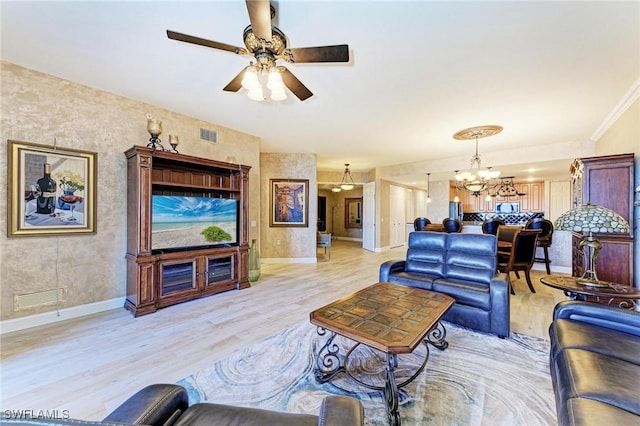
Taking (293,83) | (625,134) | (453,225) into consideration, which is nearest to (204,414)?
(293,83)

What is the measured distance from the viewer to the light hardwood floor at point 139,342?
5.88 ft

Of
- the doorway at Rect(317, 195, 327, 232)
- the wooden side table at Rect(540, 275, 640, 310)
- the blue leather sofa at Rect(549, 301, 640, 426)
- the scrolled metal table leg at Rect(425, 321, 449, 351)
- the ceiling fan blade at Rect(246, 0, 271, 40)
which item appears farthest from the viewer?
the doorway at Rect(317, 195, 327, 232)

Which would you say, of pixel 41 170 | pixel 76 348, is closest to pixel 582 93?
pixel 76 348

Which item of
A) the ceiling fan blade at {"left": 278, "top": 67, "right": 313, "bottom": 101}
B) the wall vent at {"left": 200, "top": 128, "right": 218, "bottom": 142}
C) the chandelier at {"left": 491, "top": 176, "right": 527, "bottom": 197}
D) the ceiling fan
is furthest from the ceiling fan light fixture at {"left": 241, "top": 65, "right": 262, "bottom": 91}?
the chandelier at {"left": 491, "top": 176, "right": 527, "bottom": 197}

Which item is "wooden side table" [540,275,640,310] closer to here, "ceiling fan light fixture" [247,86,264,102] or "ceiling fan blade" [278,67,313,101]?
"ceiling fan blade" [278,67,313,101]

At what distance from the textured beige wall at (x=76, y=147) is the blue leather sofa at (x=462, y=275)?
351cm

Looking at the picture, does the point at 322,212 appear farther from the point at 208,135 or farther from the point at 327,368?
the point at 327,368

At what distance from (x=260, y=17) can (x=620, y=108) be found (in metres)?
4.67

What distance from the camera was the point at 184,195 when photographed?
379cm

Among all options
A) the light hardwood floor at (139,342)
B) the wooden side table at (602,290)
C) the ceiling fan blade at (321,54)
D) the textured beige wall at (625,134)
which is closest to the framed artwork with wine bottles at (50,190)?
the light hardwood floor at (139,342)

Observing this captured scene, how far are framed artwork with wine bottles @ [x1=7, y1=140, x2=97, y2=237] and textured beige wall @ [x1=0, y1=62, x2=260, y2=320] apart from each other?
69mm

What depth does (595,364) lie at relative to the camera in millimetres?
1330

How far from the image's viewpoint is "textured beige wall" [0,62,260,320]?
263cm

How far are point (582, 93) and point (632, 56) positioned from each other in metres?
0.78
